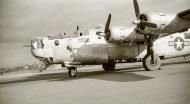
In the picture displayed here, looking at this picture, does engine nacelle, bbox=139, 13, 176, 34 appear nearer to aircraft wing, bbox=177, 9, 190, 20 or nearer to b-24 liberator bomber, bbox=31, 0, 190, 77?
b-24 liberator bomber, bbox=31, 0, 190, 77

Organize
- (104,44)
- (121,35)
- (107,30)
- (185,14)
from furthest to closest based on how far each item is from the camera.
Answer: (104,44)
(107,30)
(121,35)
(185,14)

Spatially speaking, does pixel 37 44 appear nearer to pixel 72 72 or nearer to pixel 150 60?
pixel 72 72

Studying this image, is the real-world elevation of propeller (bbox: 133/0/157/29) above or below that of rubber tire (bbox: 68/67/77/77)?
above

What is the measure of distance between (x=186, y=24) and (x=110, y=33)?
171 inches

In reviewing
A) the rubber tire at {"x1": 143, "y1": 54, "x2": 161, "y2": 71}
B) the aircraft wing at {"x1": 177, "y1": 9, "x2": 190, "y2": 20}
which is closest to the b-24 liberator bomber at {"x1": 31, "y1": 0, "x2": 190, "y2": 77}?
the rubber tire at {"x1": 143, "y1": 54, "x2": 161, "y2": 71}

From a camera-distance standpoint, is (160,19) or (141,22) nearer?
(160,19)

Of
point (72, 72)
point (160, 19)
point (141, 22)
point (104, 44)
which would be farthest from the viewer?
point (104, 44)

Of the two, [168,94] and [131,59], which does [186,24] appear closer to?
[131,59]

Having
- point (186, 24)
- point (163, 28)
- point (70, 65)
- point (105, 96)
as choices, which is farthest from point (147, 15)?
point (105, 96)

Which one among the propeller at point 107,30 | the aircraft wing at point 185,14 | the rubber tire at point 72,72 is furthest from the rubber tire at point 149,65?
the rubber tire at point 72,72

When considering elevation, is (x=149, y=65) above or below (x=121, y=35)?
below

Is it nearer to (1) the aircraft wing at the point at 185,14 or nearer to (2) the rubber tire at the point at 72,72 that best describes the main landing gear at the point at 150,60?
(1) the aircraft wing at the point at 185,14

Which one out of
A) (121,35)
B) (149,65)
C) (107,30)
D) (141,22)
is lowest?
(149,65)

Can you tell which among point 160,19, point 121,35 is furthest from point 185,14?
point 121,35
